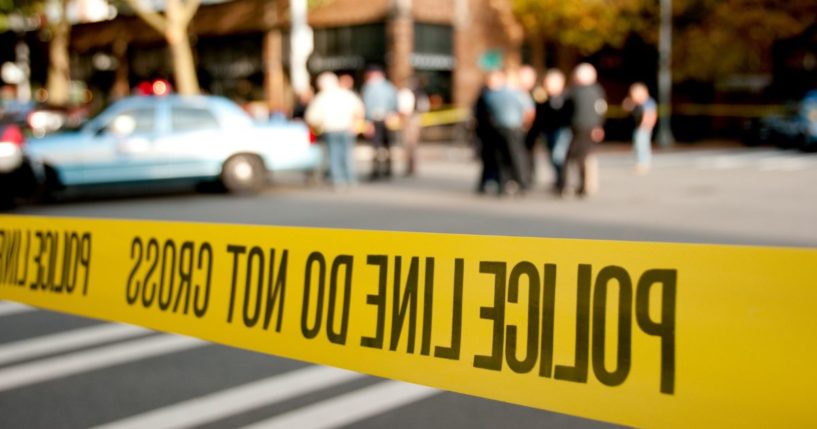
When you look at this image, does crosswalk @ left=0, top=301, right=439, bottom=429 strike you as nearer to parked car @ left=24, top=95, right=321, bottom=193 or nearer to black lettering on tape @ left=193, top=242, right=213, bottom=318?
black lettering on tape @ left=193, top=242, right=213, bottom=318

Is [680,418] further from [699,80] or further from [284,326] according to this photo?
[699,80]

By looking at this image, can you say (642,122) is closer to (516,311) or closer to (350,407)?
(350,407)

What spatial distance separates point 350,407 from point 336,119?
11312 millimetres

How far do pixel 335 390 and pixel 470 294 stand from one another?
1.58 meters

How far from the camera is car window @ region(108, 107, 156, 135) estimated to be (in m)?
14.8

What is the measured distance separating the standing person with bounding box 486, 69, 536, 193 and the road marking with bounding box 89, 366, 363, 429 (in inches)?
365

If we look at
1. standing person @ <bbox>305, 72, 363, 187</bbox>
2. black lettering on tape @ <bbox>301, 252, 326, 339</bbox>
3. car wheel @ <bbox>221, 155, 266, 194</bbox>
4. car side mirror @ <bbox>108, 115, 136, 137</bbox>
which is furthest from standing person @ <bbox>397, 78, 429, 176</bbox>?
black lettering on tape @ <bbox>301, 252, 326, 339</bbox>

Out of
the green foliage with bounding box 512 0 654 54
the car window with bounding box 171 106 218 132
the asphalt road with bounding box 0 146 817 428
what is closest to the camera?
the asphalt road with bounding box 0 146 817 428

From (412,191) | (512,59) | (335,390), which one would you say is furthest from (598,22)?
(335,390)

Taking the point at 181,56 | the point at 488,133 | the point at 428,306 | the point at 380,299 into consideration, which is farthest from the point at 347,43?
the point at 428,306

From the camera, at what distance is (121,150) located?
1474 centimetres

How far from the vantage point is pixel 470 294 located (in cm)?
350

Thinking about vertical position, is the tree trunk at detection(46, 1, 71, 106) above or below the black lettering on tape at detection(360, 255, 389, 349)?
above

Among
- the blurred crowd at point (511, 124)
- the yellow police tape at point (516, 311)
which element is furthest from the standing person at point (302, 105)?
the yellow police tape at point (516, 311)
